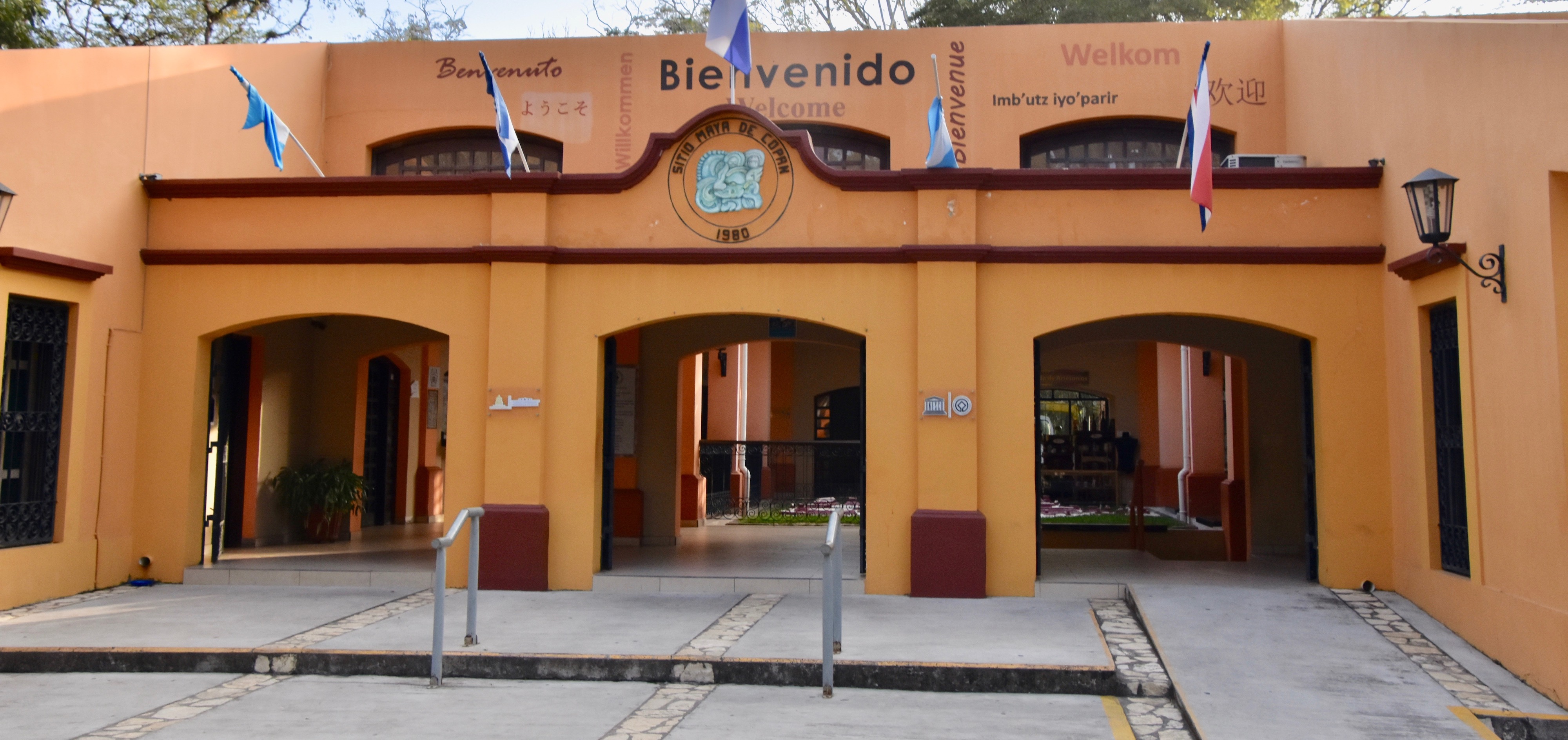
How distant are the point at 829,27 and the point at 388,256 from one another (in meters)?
16.7

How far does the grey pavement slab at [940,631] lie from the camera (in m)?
7.20

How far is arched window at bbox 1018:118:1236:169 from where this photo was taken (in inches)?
545

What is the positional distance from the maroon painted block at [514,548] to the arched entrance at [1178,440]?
4305 millimetres

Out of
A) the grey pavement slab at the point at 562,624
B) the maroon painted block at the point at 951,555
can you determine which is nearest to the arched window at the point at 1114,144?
the maroon painted block at the point at 951,555

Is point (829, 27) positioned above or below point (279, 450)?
above

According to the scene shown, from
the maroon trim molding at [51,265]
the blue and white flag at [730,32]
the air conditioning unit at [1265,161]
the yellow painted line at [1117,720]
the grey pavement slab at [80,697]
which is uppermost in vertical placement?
the blue and white flag at [730,32]

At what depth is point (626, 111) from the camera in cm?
1399

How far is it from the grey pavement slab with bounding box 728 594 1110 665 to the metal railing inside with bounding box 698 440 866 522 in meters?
6.20

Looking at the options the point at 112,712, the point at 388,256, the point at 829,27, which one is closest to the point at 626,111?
the point at 388,256

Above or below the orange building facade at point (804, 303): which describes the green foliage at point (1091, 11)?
above

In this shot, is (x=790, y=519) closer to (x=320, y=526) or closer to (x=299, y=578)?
(x=320, y=526)

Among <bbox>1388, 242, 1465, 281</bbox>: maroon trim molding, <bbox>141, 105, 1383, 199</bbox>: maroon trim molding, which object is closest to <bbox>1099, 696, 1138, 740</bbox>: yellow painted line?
<bbox>1388, 242, 1465, 281</bbox>: maroon trim molding

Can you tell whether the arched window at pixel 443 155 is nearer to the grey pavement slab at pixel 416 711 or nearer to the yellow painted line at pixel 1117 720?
the grey pavement slab at pixel 416 711

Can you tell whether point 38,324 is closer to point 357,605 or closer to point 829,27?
point 357,605
